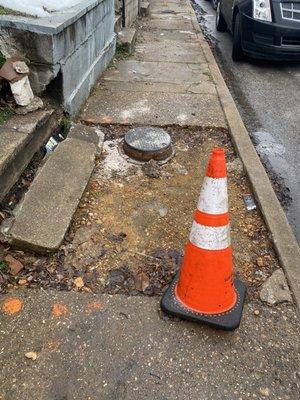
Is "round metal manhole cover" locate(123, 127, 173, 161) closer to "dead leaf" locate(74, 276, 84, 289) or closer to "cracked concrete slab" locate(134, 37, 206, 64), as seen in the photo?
"dead leaf" locate(74, 276, 84, 289)

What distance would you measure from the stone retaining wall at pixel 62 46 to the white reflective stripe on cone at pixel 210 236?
2.44 m

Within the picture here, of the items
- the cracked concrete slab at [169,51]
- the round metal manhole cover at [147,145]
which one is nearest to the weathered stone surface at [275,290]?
the round metal manhole cover at [147,145]

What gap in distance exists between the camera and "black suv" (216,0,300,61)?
6645mm

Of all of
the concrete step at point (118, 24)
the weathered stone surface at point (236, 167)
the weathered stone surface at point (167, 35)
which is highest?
the concrete step at point (118, 24)

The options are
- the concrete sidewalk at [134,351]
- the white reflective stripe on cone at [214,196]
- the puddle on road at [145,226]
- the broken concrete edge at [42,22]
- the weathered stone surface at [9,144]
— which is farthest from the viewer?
the broken concrete edge at [42,22]

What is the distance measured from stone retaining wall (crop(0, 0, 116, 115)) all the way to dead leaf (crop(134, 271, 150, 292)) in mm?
2295

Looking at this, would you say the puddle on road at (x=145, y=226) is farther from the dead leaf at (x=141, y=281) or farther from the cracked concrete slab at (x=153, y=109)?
the cracked concrete slab at (x=153, y=109)

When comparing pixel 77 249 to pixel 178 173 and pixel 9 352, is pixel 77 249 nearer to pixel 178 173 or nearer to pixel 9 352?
pixel 9 352

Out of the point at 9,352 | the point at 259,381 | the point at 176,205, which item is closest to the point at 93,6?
the point at 176,205

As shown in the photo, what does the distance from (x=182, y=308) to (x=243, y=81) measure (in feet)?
17.7

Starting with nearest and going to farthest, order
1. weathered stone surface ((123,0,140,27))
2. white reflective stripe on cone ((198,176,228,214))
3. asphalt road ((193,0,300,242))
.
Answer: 1. white reflective stripe on cone ((198,176,228,214))
2. asphalt road ((193,0,300,242))
3. weathered stone surface ((123,0,140,27))

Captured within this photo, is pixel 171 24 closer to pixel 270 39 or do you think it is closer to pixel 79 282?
pixel 270 39

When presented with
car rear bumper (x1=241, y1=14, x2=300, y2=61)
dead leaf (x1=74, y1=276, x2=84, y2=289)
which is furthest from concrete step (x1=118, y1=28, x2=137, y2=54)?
dead leaf (x1=74, y1=276, x2=84, y2=289)

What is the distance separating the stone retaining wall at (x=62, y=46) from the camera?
3724mm
